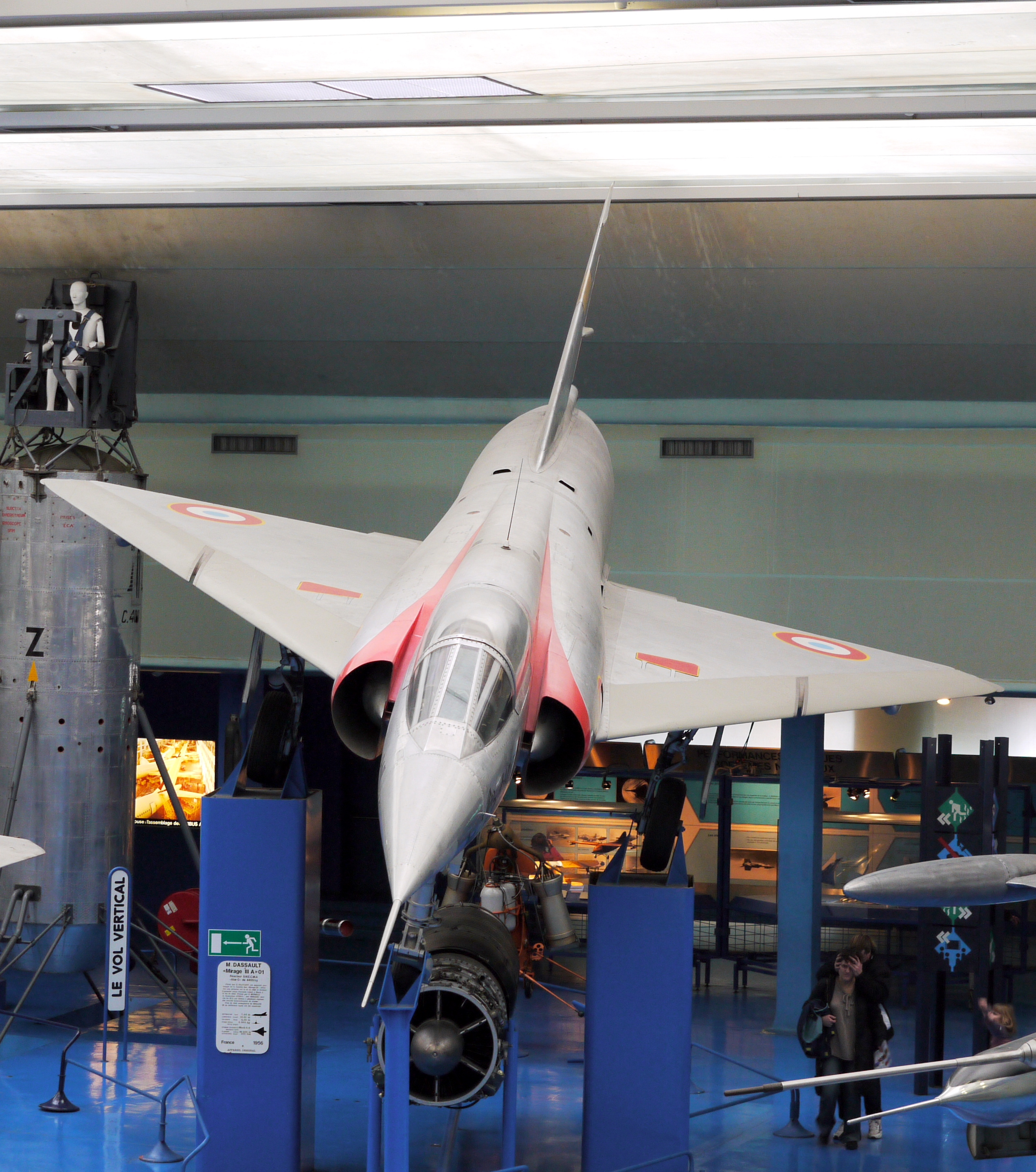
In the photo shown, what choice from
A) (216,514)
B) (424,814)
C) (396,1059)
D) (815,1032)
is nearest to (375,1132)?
(396,1059)

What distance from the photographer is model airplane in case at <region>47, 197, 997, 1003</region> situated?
17.1ft

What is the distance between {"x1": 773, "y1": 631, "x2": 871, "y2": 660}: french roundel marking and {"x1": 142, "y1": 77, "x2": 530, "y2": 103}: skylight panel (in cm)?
440

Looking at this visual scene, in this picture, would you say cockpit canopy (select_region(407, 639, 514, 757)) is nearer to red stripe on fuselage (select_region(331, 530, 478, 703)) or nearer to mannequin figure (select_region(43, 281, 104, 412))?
red stripe on fuselage (select_region(331, 530, 478, 703))

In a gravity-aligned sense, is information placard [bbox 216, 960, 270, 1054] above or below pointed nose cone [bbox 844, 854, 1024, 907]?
below

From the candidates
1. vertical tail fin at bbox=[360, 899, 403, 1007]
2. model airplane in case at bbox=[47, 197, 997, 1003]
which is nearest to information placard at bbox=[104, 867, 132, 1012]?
model airplane in case at bbox=[47, 197, 997, 1003]

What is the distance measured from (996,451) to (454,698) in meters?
9.67

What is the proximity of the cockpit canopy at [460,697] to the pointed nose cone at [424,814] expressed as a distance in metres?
0.11

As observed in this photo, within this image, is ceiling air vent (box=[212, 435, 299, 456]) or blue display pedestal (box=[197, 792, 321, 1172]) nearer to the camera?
blue display pedestal (box=[197, 792, 321, 1172])

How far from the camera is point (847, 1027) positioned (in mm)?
9078

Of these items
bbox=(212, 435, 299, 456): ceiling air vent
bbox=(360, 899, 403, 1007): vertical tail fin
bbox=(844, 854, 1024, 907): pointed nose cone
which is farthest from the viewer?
bbox=(212, 435, 299, 456): ceiling air vent

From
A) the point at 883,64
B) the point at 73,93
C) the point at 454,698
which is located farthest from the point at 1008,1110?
the point at 73,93

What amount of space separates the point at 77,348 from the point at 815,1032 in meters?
9.43

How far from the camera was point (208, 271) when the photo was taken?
12.4 metres

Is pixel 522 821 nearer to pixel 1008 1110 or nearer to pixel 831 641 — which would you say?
pixel 831 641
